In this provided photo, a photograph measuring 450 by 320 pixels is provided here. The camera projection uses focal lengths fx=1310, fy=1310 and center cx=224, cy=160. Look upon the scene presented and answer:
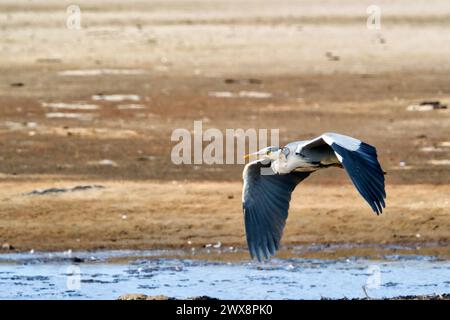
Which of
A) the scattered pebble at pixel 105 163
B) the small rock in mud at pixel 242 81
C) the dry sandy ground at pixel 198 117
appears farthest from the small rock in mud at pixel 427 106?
the scattered pebble at pixel 105 163

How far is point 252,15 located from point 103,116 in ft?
61.3

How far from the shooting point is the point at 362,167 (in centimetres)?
772

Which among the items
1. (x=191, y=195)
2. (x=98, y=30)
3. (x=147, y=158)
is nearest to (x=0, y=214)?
(x=191, y=195)

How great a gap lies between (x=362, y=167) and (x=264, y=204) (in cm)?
118

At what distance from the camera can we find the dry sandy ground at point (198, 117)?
11591 millimetres

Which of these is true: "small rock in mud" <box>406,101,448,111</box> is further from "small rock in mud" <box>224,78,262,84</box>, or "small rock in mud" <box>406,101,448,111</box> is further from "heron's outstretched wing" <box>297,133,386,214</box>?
"heron's outstretched wing" <box>297,133,386,214</box>

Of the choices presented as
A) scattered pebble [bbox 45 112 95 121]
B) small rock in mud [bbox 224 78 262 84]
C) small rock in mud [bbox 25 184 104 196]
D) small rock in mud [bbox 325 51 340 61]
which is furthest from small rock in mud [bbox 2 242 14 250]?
small rock in mud [bbox 325 51 340 61]

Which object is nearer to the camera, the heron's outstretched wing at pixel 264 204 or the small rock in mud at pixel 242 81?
the heron's outstretched wing at pixel 264 204

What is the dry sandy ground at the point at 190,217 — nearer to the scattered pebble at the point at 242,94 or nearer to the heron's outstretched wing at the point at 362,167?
the heron's outstretched wing at the point at 362,167

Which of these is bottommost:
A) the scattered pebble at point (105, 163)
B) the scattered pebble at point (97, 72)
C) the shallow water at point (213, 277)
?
the shallow water at point (213, 277)

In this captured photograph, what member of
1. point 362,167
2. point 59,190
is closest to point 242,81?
point 59,190

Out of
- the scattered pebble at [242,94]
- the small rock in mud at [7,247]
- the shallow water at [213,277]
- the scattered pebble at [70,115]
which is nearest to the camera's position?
the shallow water at [213,277]

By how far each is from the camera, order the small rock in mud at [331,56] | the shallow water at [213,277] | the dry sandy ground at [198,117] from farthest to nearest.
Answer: the small rock in mud at [331,56]
the dry sandy ground at [198,117]
the shallow water at [213,277]

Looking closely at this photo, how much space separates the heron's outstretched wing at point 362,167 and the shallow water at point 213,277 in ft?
5.25
